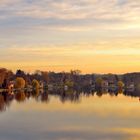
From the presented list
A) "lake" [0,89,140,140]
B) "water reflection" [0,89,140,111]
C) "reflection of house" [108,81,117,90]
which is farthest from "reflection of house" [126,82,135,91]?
"lake" [0,89,140,140]

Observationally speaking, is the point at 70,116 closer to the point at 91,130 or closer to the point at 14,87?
the point at 91,130

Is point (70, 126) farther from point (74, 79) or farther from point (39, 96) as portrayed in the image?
point (74, 79)

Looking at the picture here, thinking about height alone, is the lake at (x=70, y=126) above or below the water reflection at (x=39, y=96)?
below

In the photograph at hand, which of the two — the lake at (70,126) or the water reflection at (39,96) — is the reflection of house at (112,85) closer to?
the water reflection at (39,96)

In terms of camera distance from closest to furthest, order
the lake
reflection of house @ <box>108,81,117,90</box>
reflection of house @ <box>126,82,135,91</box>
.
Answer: the lake → reflection of house @ <box>126,82,135,91</box> → reflection of house @ <box>108,81,117,90</box>

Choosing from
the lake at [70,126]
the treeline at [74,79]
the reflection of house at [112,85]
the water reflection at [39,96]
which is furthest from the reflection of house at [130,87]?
the lake at [70,126]

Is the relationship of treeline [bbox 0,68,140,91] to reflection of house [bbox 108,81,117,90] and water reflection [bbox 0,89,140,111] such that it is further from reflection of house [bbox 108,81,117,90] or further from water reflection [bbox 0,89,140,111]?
water reflection [bbox 0,89,140,111]

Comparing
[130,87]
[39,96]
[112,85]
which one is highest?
[112,85]

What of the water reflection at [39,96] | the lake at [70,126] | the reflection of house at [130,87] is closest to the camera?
the lake at [70,126]

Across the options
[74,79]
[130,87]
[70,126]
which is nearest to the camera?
[70,126]

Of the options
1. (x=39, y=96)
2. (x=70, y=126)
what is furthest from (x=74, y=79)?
(x=70, y=126)

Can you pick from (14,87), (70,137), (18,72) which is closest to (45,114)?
(70,137)

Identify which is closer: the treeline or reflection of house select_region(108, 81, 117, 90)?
the treeline

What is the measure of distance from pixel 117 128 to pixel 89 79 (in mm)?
94931
